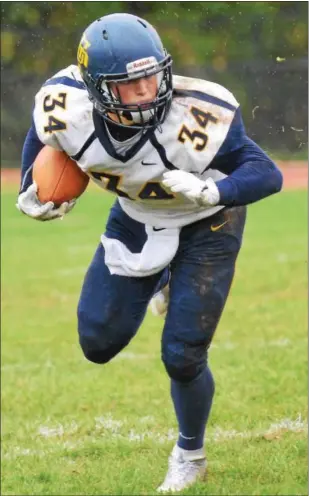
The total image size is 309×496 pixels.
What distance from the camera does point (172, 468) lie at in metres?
3.48

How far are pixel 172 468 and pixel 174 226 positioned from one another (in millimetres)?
812

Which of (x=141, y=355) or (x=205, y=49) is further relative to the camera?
(x=205, y=49)

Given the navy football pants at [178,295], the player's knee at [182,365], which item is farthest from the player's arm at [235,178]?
the player's knee at [182,365]

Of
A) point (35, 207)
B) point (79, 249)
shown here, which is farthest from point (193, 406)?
point (79, 249)

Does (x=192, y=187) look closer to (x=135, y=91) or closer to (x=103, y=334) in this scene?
(x=135, y=91)

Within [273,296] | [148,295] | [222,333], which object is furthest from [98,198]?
[148,295]

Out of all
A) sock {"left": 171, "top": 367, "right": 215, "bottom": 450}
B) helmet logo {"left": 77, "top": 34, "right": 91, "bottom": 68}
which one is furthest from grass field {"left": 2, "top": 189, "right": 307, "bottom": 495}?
helmet logo {"left": 77, "top": 34, "right": 91, "bottom": 68}

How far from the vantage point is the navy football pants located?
3252mm

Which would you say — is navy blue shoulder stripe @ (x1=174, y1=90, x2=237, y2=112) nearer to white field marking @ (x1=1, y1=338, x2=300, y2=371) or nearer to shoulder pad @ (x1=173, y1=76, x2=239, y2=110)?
shoulder pad @ (x1=173, y1=76, x2=239, y2=110)

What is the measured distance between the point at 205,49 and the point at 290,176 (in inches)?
158

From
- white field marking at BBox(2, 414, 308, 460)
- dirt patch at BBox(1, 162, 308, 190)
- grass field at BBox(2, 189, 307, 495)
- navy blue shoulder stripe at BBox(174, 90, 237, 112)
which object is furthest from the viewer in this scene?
dirt patch at BBox(1, 162, 308, 190)

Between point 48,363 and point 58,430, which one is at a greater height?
point 58,430

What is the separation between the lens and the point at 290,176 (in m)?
13.4

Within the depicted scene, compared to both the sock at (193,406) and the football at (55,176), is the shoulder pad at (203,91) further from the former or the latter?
the sock at (193,406)
